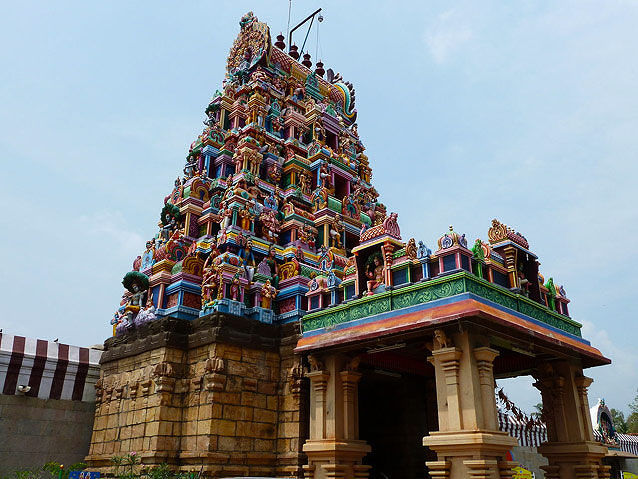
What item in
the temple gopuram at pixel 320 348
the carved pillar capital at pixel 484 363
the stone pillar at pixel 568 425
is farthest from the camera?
the stone pillar at pixel 568 425

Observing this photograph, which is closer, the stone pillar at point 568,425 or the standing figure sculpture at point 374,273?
the standing figure sculpture at point 374,273

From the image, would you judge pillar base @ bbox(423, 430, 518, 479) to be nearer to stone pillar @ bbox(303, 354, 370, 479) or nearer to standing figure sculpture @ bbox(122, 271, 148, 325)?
stone pillar @ bbox(303, 354, 370, 479)

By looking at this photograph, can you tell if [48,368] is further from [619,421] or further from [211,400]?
[619,421]

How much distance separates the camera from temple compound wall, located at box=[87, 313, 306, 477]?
1380 cm

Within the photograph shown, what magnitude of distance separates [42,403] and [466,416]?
14.5 m

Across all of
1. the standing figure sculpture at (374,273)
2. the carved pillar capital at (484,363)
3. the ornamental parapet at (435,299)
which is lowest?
the carved pillar capital at (484,363)

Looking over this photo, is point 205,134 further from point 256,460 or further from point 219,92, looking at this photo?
point 256,460

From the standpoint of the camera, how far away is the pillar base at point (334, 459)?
12759mm

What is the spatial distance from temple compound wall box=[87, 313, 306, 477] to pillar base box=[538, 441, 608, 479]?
6.87 meters

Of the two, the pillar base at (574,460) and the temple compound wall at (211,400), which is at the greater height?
the temple compound wall at (211,400)

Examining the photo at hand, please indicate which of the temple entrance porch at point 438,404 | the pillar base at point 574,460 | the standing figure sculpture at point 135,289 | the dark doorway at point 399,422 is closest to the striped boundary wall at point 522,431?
the dark doorway at point 399,422

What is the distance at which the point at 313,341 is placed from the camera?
13906 millimetres

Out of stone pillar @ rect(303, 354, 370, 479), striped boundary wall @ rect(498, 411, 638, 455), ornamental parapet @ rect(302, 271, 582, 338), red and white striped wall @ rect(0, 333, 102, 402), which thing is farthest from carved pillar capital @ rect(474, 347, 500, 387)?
red and white striped wall @ rect(0, 333, 102, 402)

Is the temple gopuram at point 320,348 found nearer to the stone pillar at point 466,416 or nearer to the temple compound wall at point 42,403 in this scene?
the stone pillar at point 466,416
